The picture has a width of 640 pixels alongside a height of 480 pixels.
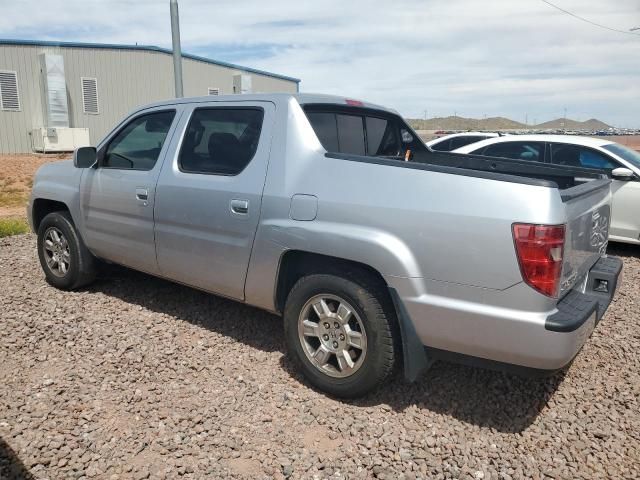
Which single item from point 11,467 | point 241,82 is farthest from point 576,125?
point 11,467

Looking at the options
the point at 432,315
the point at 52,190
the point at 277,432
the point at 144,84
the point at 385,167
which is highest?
the point at 144,84

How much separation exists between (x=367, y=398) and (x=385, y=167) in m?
1.47

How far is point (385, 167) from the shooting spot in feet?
9.98

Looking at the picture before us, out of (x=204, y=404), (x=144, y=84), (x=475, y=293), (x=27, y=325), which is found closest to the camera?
(x=475, y=293)

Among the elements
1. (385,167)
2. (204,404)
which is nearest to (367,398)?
(204,404)

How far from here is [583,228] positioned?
3.05m

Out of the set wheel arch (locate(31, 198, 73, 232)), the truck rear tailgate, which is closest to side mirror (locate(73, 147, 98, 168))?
wheel arch (locate(31, 198, 73, 232))

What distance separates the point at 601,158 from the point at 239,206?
5.63 metres

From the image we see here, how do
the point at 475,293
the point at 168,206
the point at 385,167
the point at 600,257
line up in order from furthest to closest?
the point at 168,206 < the point at 600,257 < the point at 385,167 < the point at 475,293

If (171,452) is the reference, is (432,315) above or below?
→ above

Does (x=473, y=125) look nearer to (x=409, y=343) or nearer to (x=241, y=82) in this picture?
(x=241, y=82)

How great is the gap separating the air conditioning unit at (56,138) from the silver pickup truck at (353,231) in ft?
64.8

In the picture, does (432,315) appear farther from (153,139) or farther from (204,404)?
(153,139)

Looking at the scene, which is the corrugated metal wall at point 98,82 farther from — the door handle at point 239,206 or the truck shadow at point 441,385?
the door handle at point 239,206
